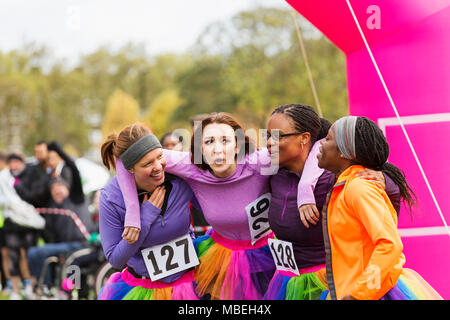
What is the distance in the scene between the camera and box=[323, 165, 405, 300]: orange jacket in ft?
8.51

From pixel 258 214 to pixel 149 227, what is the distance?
0.68 m

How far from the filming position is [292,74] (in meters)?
31.0

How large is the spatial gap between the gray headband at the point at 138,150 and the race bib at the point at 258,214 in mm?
705

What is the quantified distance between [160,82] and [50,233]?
2204 inches

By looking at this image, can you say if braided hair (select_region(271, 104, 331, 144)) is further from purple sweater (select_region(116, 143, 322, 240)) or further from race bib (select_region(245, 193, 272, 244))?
race bib (select_region(245, 193, 272, 244))

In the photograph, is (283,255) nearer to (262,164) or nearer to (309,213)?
(309,213)

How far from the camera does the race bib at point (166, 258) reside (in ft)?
12.0

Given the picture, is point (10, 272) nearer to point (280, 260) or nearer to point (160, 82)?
point (280, 260)

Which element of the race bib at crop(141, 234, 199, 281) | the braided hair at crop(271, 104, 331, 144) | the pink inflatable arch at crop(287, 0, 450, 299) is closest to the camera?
the braided hair at crop(271, 104, 331, 144)

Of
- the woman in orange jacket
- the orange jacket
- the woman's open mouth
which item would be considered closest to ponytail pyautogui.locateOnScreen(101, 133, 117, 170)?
the woman's open mouth

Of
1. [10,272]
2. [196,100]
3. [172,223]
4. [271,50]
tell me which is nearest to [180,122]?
[196,100]

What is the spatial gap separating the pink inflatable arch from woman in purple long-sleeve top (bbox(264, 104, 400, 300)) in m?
1.05

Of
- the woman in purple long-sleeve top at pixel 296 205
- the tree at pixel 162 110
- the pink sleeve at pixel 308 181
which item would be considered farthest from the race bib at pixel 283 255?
the tree at pixel 162 110

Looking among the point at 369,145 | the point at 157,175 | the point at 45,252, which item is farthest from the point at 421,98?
the point at 45,252
